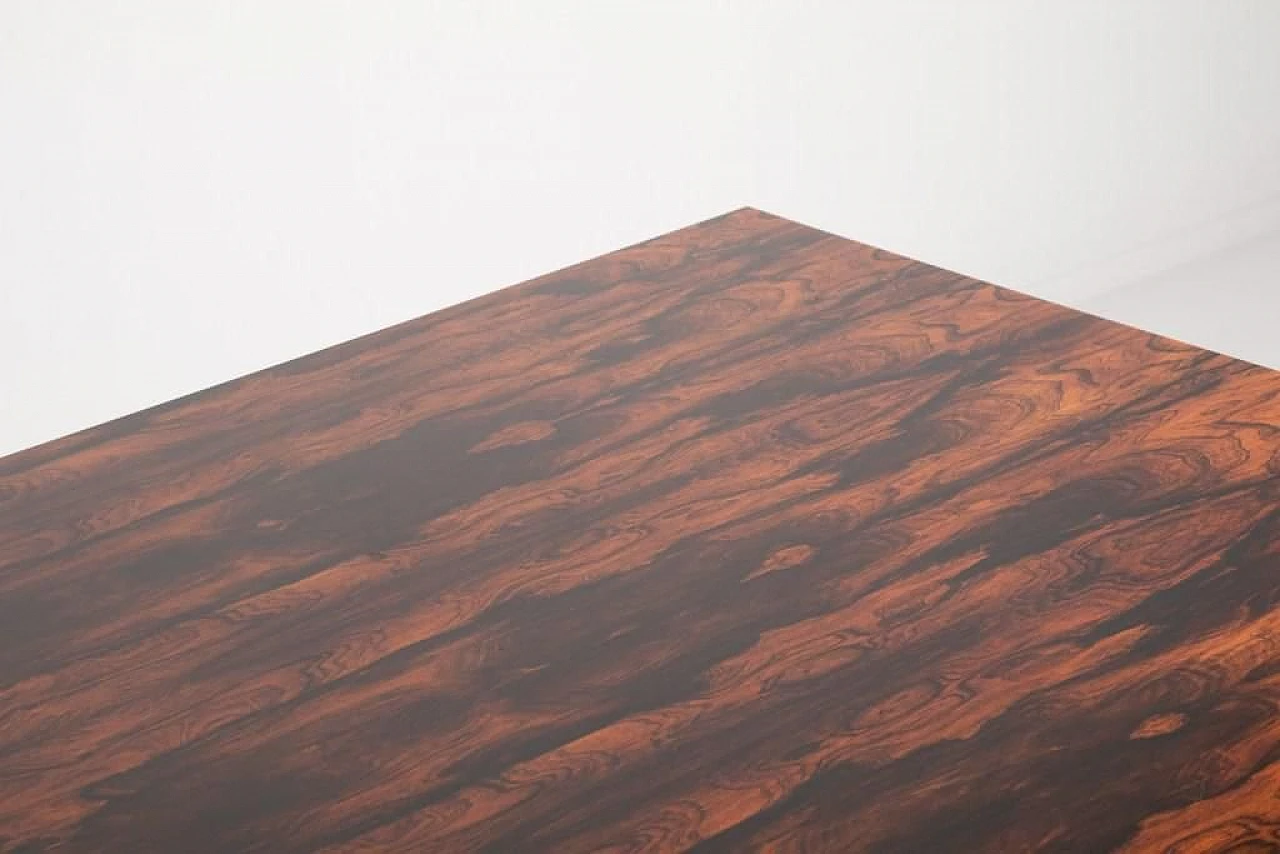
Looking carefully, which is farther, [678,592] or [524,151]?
[524,151]

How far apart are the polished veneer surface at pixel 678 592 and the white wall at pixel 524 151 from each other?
1239 millimetres

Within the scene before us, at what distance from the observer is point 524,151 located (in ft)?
11.6

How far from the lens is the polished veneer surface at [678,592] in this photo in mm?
1193

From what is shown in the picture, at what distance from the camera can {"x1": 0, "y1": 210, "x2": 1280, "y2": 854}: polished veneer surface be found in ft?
3.92

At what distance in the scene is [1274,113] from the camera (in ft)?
14.6

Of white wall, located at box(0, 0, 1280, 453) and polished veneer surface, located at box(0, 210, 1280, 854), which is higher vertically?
white wall, located at box(0, 0, 1280, 453)

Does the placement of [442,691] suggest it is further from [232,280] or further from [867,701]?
[232,280]

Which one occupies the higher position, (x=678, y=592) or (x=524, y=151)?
(x=524, y=151)

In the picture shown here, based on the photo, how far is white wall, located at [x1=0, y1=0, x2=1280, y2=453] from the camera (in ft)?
10.2

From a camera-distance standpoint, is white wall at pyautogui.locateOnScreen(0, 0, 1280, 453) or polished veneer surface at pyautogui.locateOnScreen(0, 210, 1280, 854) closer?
polished veneer surface at pyautogui.locateOnScreen(0, 210, 1280, 854)

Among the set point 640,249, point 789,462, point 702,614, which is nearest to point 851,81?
point 640,249

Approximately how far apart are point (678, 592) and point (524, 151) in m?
2.18

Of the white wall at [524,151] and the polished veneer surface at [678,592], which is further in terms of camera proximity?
the white wall at [524,151]

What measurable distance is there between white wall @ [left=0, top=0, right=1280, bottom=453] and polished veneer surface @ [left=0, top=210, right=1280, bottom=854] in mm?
1239
